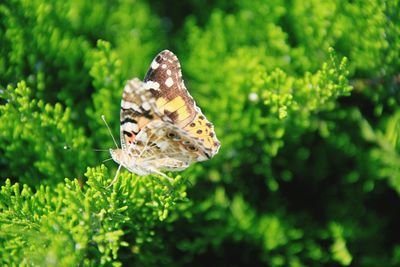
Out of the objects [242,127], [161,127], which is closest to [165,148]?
[161,127]

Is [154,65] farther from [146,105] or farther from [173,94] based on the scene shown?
[146,105]

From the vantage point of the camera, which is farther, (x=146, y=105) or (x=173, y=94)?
(x=173, y=94)

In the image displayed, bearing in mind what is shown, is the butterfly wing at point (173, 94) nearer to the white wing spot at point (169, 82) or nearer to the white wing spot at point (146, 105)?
the white wing spot at point (169, 82)

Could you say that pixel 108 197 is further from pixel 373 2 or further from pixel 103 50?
pixel 373 2

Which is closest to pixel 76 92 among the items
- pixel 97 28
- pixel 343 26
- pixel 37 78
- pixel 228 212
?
pixel 37 78

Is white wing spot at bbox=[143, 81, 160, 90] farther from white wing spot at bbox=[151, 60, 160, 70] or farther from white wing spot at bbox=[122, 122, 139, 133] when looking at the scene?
white wing spot at bbox=[122, 122, 139, 133]
